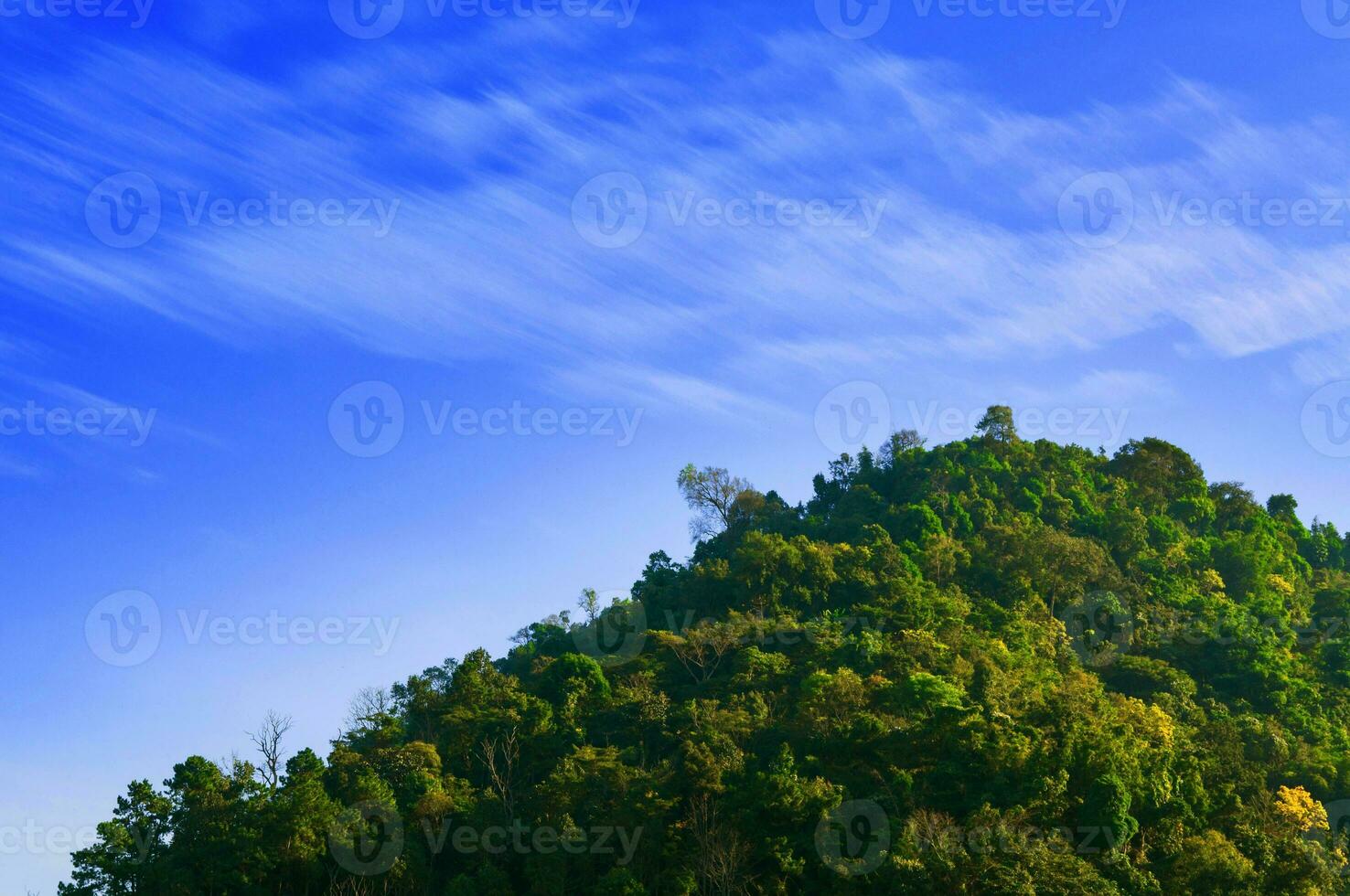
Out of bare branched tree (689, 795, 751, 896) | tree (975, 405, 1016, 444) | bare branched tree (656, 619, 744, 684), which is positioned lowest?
bare branched tree (689, 795, 751, 896)

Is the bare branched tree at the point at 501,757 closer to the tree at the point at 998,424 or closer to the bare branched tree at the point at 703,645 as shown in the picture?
the bare branched tree at the point at 703,645

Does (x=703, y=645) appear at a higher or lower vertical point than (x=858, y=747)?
higher

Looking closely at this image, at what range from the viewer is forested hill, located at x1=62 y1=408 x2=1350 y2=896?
114 feet

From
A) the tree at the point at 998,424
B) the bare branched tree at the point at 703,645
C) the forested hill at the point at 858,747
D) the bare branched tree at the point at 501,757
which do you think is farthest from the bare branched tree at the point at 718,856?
the tree at the point at 998,424

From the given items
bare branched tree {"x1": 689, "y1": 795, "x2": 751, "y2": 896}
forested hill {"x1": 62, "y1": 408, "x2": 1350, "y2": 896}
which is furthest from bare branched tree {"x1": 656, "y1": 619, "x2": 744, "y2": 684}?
bare branched tree {"x1": 689, "y1": 795, "x2": 751, "y2": 896}

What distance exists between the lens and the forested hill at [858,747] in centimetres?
3462

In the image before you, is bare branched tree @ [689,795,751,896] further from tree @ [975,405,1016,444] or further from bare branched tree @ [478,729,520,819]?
tree @ [975,405,1016,444]

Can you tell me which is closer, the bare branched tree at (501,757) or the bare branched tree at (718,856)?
the bare branched tree at (718,856)

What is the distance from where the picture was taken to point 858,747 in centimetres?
3841

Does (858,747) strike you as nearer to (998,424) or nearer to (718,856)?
(718,856)

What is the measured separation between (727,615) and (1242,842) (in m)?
23.2

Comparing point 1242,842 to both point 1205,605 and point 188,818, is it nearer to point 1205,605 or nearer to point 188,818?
point 1205,605

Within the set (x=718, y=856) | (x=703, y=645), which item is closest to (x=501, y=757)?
(x=703, y=645)

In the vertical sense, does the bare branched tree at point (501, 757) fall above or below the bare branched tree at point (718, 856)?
above
